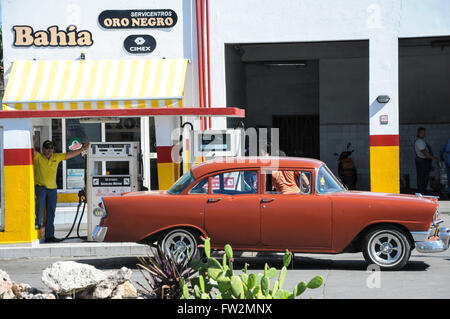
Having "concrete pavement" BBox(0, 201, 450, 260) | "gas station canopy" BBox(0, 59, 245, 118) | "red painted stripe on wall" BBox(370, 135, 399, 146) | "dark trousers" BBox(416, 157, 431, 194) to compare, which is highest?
"gas station canopy" BBox(0, 59, 245, 118)

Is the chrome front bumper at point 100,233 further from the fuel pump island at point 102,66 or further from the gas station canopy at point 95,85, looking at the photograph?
the fuel pump island at point 102,66

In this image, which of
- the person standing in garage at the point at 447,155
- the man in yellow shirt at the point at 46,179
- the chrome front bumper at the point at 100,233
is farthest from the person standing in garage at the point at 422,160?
the chrome front bumper at the point at 100,233

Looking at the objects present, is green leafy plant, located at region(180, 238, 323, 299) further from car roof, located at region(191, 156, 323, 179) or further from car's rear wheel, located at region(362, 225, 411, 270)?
car roof, located at region(191, 156, 323, 179)

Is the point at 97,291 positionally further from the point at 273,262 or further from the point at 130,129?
the point at 130,129

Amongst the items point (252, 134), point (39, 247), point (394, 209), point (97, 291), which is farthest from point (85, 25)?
point (97, 291)

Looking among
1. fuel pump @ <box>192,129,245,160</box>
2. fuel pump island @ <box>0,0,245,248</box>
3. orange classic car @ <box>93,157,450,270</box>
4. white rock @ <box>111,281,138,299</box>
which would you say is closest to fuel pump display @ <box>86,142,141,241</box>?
fuel pump @ <box>192,129,245,160</box>

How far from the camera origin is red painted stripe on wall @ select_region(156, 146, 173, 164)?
13898mm

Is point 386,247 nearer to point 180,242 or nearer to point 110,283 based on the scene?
point 180,242

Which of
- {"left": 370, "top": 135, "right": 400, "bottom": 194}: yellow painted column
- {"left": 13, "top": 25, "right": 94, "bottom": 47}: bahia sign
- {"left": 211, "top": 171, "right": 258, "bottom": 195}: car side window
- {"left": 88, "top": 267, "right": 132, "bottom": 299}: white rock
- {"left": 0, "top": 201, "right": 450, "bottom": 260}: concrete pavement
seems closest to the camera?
{"left": 88, "top": 267, "right": 132, "bottom": 299}: white rock

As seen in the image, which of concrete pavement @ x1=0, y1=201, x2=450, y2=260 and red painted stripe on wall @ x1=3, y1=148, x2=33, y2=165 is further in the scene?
red painted stripe on wall @ x1=3, y1=148, x2=33, y2=165

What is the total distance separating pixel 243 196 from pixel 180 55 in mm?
7559

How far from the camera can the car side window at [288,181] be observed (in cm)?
1048

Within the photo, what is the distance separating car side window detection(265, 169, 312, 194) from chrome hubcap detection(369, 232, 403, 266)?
3.81ft

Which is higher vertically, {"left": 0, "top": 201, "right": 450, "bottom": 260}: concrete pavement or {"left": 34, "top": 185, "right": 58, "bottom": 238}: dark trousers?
{"left": 34, "top": 185, "right": 58, "bottom": 238}: dark trousers
